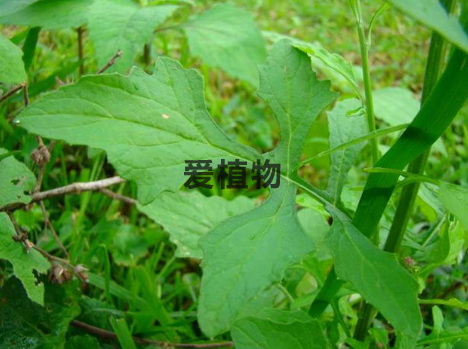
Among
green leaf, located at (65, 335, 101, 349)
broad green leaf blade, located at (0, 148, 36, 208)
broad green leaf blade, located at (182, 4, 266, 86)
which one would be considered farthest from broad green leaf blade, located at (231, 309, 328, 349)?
broad green leaf blade, located at (182, 4, 266, 86)

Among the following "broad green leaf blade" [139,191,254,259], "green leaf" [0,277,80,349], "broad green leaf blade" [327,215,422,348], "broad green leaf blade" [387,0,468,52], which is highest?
"broad green leaf blade" [387,0,468,52]

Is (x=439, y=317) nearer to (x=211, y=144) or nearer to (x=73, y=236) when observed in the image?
(x=211, y=144)

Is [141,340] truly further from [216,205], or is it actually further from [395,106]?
[395,106]

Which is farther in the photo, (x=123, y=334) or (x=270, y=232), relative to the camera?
(x=123, y=334)

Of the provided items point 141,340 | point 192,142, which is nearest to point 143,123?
point 192,142

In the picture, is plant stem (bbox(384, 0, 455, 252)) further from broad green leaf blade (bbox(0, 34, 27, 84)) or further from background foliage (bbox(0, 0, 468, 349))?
broad green leaf blade (bbox(0, 34, 27, 84))

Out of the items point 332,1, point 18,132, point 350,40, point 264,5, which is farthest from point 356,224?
point 332,1
